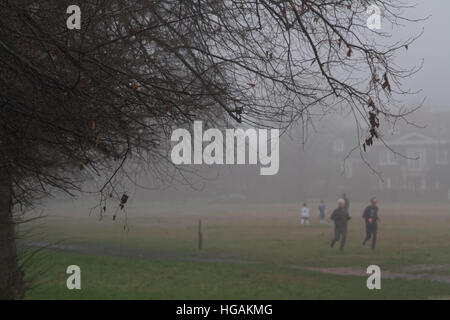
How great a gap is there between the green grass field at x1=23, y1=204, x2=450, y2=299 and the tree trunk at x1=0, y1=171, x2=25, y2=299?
245 millimetres

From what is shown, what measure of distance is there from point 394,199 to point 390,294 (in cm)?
5843

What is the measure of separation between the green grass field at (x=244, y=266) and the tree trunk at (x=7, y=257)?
0.25 meters

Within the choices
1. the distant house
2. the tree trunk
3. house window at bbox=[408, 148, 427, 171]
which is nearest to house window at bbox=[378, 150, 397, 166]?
the distant house

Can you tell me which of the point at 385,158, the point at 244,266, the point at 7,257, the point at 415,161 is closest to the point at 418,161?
Result: the point at 415,161

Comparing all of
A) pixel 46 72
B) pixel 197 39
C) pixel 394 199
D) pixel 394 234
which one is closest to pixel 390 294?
pixel 197 39

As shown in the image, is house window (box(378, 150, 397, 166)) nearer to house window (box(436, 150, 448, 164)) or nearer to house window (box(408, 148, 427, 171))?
house window (box(408, 148, 427, 171))

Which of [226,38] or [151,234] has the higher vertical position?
[226,38]

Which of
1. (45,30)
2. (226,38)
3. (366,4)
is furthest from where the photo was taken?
(226,38)

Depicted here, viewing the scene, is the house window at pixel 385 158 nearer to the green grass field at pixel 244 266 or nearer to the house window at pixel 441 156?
the house window at pixel 441 156

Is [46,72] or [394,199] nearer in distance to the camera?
[46,72]

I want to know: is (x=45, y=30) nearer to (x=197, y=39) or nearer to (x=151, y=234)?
(x=197, y=39)

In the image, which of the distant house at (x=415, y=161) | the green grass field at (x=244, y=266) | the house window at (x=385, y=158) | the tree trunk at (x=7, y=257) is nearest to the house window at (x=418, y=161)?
the distant house at (x=415, y=161)

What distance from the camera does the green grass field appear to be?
1230 centimetres

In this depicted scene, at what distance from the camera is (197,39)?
25.8ft
